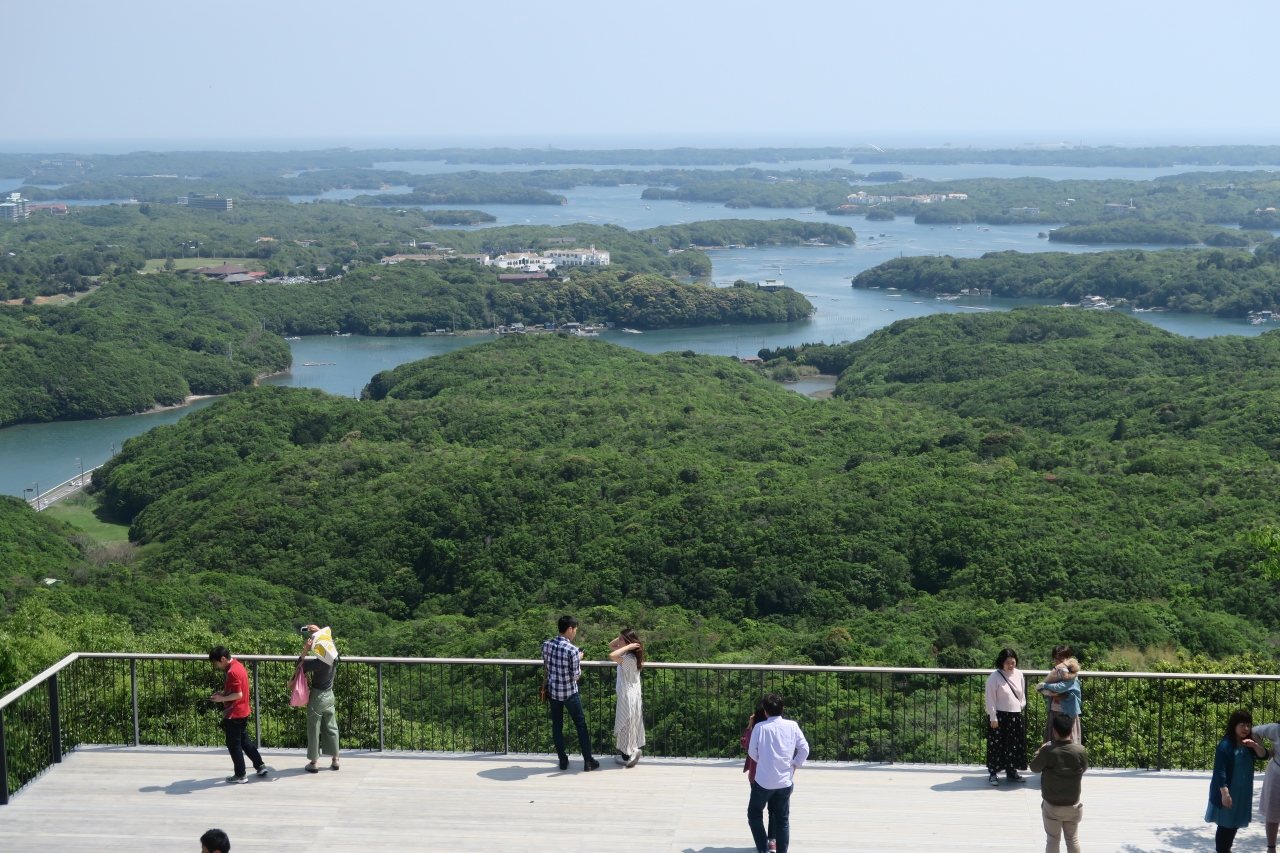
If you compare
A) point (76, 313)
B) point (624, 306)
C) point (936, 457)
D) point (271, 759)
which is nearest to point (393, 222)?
point (624, 306)

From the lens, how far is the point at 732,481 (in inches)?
1288

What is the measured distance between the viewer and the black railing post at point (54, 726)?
8.41 m

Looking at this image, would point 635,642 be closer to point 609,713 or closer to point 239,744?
point 239,744

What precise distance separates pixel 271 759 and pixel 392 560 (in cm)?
2245

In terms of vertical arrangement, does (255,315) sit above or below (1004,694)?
below

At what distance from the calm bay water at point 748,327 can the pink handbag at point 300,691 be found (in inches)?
1947

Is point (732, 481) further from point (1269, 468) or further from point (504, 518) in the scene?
point (1269, 468)

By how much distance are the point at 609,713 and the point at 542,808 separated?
6.23 metres

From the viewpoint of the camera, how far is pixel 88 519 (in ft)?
145

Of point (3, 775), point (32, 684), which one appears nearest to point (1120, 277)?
point (32, 684)

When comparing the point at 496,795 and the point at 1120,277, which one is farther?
the point at 1120,277

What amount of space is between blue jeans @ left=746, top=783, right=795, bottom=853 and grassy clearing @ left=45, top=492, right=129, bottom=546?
36.2m

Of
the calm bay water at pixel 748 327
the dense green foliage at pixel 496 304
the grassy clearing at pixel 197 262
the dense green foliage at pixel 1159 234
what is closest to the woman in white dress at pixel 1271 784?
the calm bay water at pixel 748 327

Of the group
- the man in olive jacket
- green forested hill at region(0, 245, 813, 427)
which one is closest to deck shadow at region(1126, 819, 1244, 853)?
the man in olive jacket
